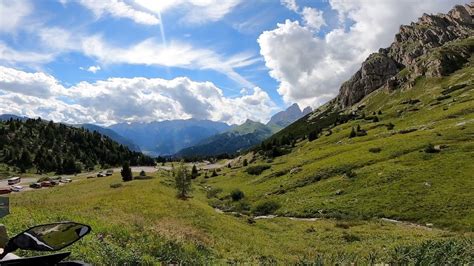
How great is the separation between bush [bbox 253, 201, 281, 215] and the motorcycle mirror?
68128 mm

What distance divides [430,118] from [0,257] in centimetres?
14248

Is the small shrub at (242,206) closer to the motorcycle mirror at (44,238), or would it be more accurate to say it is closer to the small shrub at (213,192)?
the small shrub at (213,192)

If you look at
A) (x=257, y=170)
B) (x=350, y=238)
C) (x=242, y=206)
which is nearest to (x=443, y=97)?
(x=257, y=170)

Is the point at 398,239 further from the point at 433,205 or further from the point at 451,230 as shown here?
the point at 433,205

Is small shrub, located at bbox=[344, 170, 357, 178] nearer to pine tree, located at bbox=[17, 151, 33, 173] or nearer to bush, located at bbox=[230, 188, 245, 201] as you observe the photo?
bush, located at bbox=[230, 188, 245, 201]

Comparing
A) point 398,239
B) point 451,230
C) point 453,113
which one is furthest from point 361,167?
point 453,113

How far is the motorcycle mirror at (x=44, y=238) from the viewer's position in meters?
3.74

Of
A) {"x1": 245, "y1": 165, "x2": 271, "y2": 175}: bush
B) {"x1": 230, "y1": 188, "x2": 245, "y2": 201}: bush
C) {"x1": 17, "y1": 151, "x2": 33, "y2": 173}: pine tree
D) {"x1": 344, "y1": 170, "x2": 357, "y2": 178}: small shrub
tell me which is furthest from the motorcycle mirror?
{"x1": 17, "y1": 151, "x2": 33, "y2": 173}: pine tree

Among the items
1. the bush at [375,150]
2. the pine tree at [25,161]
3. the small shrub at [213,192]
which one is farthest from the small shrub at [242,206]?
the pine tree at [25,161]

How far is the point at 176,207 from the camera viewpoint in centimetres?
5156

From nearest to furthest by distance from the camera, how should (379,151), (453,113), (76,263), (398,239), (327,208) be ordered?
(76,263), (398,239), (327,208), (379,151), (453,113)

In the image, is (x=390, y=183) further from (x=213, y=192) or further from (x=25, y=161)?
(x=25, y=161)

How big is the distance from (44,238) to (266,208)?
70.5 meters

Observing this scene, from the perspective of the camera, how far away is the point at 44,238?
3.80m
